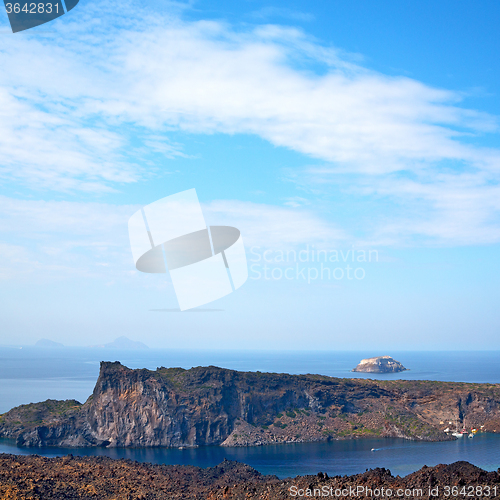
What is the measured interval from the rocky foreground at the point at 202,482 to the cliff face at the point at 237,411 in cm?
3112

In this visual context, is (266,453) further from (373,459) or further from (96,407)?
(96,407)

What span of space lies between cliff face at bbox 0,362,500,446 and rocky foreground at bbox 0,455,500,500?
102 feet

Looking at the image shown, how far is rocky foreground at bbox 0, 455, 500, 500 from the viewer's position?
107ft

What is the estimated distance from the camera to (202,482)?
54594 mm

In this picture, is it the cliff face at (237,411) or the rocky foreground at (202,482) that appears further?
the cliff face at (237,411)

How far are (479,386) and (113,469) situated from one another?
289ft

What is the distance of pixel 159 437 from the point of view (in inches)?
3627

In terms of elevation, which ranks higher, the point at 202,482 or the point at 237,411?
the point at 237,411

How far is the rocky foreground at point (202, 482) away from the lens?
107ft

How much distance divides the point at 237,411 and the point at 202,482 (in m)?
44.0

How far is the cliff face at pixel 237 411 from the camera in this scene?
92.4m

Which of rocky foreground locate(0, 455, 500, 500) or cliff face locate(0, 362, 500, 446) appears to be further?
cliff face locate(0, 362, 500, 446)

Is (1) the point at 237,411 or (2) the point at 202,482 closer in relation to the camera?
(2) the point at 202,482

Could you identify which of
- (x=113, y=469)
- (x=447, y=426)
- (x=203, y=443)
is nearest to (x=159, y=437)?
(x=203, y=443)
